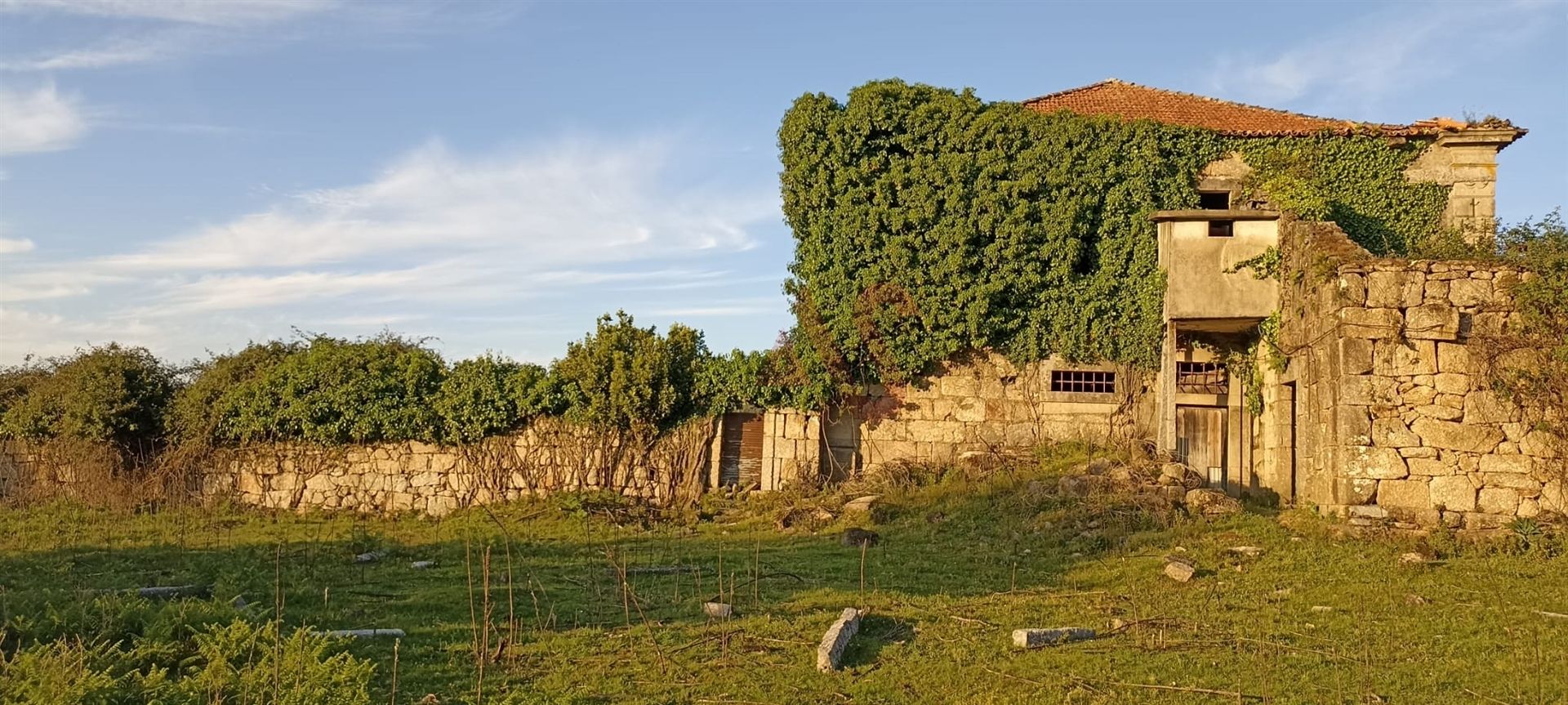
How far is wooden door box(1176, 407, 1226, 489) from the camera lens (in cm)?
1958

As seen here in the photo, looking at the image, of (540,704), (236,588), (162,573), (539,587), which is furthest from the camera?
(162,573)

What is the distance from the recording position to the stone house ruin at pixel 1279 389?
13672 millimetres

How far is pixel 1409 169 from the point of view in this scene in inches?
766

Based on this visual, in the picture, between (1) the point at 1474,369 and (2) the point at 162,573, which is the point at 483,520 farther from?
(1) the point at 1474,369

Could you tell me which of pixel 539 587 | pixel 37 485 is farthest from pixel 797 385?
pixel 37 485

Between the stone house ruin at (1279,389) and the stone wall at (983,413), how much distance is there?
3cm

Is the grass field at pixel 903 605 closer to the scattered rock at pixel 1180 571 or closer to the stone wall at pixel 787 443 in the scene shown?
the scattered rock at pixel 1180 571

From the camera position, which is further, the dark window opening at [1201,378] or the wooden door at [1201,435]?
the wooden door at [1201,435]

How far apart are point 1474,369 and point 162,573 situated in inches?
612

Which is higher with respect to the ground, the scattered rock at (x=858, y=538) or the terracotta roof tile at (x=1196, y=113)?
the terracotta roof tile at (x=1196, y=113)

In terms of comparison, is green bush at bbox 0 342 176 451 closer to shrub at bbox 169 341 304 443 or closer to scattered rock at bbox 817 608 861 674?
shrub at bbox 169 341 304 443

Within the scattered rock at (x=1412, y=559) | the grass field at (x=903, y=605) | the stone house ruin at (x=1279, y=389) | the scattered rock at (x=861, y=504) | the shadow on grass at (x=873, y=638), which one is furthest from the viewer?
the scattered rock at (x=861, y=504)

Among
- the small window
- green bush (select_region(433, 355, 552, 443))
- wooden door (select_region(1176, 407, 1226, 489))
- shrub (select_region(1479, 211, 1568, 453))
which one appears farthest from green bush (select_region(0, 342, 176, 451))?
shrub (select_region(1479, 211, 1568, 453))

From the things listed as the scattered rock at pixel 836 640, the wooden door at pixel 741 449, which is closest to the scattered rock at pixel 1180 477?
the wooden door at pixel 741 449
